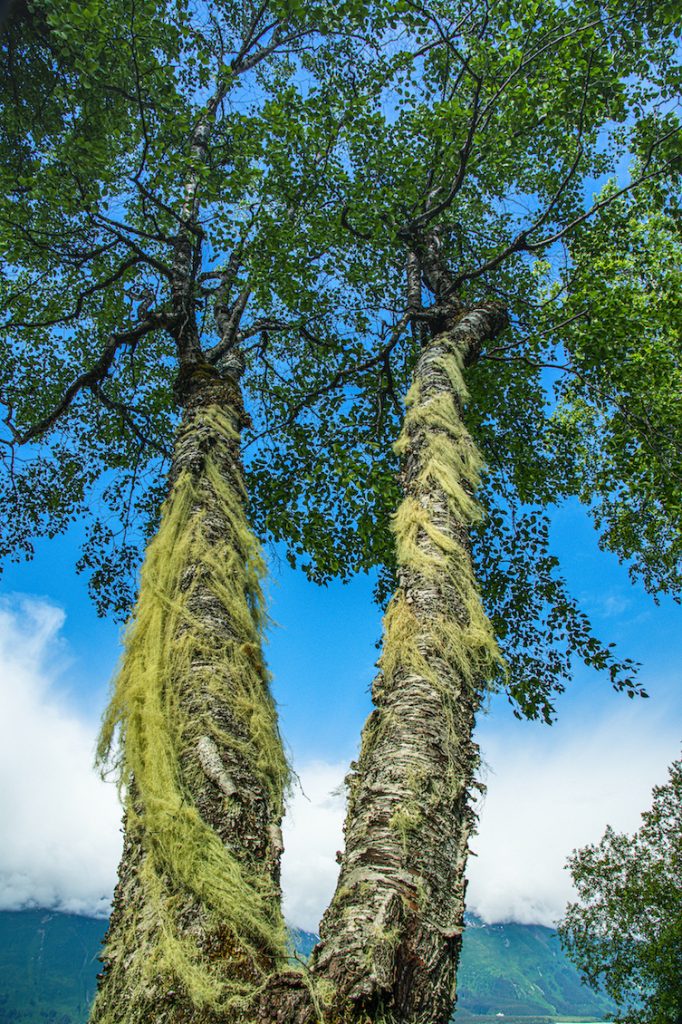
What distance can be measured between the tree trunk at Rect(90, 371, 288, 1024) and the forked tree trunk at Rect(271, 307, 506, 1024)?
1.04 ft

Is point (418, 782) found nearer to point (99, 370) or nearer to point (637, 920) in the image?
point (99, 370)

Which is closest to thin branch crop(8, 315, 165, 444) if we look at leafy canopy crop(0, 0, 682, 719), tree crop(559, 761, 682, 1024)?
leafy canopy crop(0, 0, 682, 719)

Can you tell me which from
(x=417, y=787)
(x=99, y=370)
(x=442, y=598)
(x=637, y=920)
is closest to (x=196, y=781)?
(x=417, y=787)

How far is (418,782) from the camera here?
7.09ft

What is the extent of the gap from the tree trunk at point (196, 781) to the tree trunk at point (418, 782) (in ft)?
1.07

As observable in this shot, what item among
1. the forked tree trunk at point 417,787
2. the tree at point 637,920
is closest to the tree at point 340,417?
the forked tree trunk at point 417,787

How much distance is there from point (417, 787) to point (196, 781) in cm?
91

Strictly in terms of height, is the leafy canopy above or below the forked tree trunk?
above

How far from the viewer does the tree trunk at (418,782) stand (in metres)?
1.69

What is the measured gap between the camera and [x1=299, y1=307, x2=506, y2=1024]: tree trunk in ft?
5.55

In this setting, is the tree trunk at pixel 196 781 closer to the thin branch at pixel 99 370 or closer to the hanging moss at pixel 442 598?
the hanging moss at pixel 442 598

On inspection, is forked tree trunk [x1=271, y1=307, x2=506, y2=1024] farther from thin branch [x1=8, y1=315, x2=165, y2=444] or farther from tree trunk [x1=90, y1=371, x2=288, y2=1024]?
thin branch [x1=8, y1=315, x2=165, y2=444]

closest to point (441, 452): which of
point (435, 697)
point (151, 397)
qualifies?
point (435, 697)

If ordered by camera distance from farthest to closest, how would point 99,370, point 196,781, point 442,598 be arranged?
1. point 99,370
2. point 442,598
3. point 196,781
